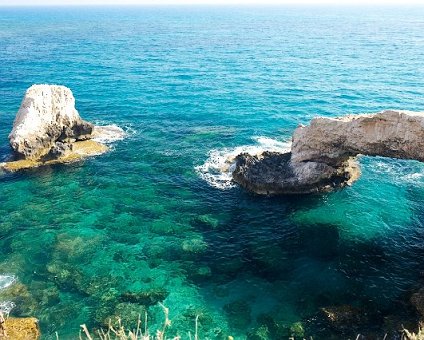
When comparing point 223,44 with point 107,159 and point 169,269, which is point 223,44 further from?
point 169,269

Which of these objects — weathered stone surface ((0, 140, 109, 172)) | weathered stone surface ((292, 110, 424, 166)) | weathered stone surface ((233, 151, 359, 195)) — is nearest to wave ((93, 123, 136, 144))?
weathered stone surface ((0, 140, 109, 172))

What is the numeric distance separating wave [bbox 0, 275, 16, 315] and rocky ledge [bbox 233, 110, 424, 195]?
22712 mm

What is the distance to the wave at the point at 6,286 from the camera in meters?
28.2

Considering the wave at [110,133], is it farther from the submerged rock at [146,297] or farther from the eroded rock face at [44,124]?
the submerged rock at [146,297]

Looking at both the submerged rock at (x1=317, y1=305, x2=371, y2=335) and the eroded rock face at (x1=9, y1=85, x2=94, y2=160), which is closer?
the submerged rock at (x1=317, y1=305, x2=371, y2=335)

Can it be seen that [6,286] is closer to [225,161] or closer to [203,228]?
[203,228]

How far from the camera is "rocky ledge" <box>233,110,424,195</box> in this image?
3188cm

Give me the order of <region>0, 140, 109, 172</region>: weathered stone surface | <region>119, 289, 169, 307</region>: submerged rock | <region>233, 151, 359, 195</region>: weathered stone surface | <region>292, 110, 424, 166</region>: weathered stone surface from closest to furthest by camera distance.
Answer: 1. <region>119, 289, 169, 307</region>: submerged rock
2. <region>292, 110, 424, 166</region>: weathered stone surface
3. <region>233, 151, 359, 195</region>: weathered stone surface
4. <region>0, 140, 109, 172</region>: weathered stone surface

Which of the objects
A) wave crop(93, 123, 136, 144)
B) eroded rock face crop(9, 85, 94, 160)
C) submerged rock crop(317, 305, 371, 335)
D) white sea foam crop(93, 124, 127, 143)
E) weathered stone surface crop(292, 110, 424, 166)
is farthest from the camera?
wave crop(93, 123, 136, 144)

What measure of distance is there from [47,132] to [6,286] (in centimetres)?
2434

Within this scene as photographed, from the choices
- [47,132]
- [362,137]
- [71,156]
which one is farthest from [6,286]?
[362,137]

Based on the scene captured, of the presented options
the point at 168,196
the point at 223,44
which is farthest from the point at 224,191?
the point at 223,44

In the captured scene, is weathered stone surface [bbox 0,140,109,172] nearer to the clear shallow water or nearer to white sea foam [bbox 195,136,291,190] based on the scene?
the clear shallow water

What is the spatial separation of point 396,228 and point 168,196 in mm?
21360
